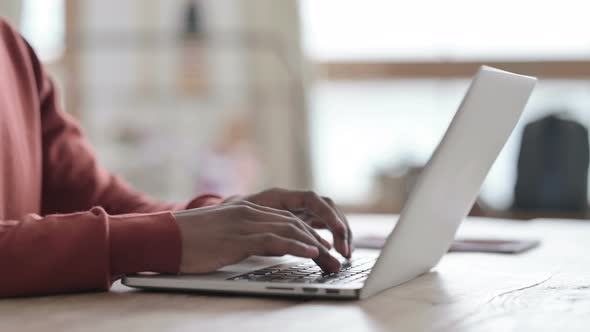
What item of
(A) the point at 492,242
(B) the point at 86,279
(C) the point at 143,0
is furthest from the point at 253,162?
(B) the point at 86,279

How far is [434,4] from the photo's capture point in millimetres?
4508

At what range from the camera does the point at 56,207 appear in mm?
1532

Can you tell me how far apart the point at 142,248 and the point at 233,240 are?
10 centimetres

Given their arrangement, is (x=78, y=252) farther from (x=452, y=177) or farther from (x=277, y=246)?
(x=452, y=177)

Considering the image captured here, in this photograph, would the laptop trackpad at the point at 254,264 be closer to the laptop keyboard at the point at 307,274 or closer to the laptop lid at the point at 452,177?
the laptop keyboard at the point at 307,274

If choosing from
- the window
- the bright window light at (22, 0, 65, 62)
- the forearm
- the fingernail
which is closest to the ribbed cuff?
the forearm

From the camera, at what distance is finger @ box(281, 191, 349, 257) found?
111 cm

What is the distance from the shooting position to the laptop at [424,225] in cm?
87

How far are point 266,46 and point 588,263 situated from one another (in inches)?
142

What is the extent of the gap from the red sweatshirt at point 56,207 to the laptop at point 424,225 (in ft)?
0.15

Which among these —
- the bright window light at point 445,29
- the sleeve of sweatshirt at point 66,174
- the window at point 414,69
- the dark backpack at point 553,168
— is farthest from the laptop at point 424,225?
the bright window light at point 445,29

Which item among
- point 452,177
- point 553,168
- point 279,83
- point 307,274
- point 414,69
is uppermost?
point 452,177

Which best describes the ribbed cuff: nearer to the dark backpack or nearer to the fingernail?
the fingernail

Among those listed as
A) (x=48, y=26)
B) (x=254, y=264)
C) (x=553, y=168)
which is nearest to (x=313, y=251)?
(x=254, y=264)
